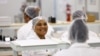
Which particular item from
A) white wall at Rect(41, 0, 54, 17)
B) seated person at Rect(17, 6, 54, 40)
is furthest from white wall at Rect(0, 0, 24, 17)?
seated person at Rect(17, 6, 54, 40)

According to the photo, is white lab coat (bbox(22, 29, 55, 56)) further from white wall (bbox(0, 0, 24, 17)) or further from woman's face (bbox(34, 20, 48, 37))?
white wall (bbox(0, 0, 24, 17))

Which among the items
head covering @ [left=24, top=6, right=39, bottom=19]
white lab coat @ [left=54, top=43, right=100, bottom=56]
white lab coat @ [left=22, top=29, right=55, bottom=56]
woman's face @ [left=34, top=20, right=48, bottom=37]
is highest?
head covering @ [left=24, top=6, right=39, bottom=19]

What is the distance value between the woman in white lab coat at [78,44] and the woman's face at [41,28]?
2.55 ft

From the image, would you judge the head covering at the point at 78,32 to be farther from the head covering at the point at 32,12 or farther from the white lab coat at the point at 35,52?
the head covering at the point at 32,12

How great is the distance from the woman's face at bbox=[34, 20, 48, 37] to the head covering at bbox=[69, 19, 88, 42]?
0.78 meters

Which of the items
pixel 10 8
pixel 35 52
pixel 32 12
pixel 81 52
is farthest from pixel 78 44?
pixel 10 8

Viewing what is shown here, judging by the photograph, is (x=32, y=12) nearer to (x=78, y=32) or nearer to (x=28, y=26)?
(x=28, y=26)

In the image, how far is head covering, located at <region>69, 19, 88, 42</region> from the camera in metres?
1.85

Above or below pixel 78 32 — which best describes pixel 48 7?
above

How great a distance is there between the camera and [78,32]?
187cm

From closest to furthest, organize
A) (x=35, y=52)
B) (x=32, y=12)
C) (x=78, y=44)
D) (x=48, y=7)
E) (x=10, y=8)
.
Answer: (x=78, y=44), (x=35, y=52), (x=32, y=12), (x=10, y=8), (x=48, y=7)

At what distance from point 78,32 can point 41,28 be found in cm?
87

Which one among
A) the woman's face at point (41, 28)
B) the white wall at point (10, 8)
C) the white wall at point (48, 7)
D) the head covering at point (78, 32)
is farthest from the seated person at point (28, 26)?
the white wall at point (48, 7)

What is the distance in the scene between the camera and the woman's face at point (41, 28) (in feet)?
8.75
